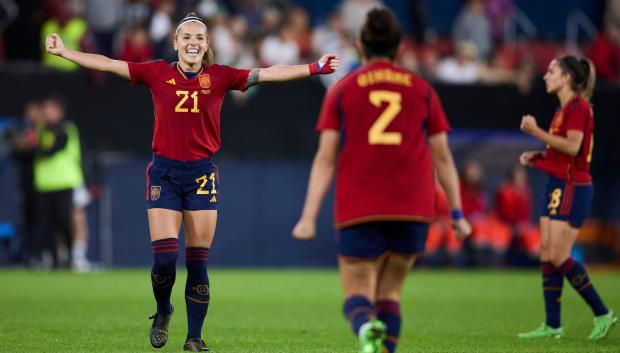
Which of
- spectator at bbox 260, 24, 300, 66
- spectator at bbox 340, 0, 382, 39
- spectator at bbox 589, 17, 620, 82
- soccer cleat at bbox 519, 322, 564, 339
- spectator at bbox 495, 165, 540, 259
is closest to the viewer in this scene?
soccer cleat at bbox 519, 322, 564, 339

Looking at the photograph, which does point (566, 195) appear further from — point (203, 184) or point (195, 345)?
point (195, 345)

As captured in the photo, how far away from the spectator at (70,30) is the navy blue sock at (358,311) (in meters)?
14.2

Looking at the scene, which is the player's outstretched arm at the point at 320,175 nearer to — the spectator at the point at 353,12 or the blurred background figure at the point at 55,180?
the blurred background figure at the point at 55,180

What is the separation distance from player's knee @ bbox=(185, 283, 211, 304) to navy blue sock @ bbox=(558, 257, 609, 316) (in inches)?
134

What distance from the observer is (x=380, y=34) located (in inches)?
249

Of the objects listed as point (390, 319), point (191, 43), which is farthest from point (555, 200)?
point (390, 319)

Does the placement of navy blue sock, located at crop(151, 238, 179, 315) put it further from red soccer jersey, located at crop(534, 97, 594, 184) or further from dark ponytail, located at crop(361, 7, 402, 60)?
red soccer jersey, located at crop(534, 97, 594, 184)

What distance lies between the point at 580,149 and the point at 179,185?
12.4 feet

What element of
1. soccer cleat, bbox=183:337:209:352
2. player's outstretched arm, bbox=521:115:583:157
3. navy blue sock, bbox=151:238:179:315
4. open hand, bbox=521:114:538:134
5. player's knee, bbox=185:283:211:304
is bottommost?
soccer cleat, bbox=183:337:209:352

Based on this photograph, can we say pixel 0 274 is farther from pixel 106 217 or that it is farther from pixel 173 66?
pixel 173 66

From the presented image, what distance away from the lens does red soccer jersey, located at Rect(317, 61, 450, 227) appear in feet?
20.4

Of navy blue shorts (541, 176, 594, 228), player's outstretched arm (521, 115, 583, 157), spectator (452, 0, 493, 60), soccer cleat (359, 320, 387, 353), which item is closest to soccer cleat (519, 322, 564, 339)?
navy blue shorts (541, 176, 594, 228)

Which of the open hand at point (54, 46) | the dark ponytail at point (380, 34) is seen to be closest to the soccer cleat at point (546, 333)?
the dark ponytail at point (380, 34)

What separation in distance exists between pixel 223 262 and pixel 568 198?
38.6ft
